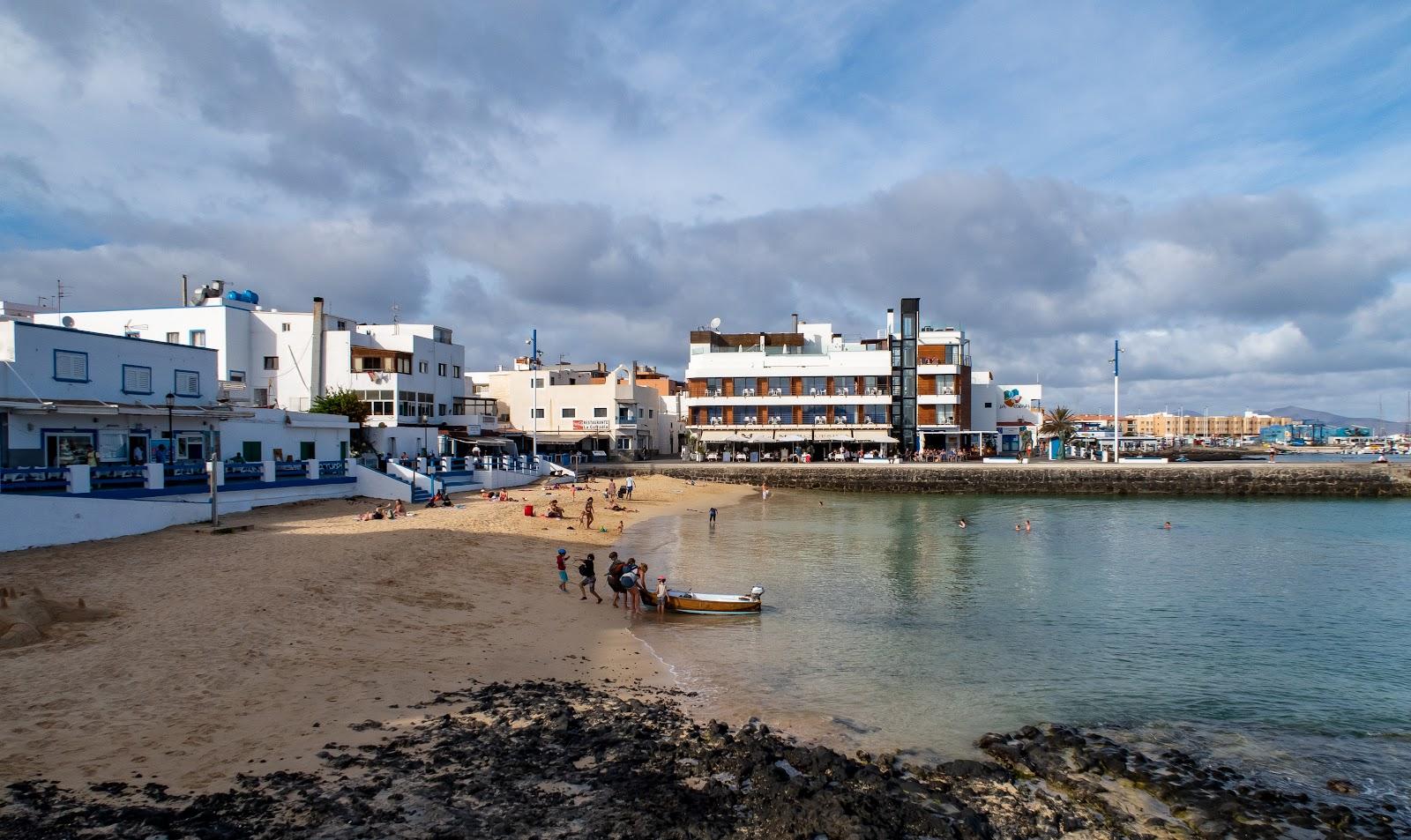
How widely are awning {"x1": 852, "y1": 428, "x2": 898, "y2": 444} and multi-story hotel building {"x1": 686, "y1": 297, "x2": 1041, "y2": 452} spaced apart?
9 centimetres

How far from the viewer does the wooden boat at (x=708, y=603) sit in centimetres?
2211

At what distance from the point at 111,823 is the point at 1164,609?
2660cm

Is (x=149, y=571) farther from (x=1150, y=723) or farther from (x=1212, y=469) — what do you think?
(x=1212, y=469)

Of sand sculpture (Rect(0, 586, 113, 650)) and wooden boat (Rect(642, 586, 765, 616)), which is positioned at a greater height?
sand sculpture (Rect(0, 586, 113, 650))

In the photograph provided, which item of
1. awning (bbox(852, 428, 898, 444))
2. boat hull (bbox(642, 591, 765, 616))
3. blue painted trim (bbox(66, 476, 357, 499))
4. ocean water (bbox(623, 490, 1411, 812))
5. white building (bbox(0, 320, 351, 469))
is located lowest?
ocean water (bbox(623, 490, 1411, 812))

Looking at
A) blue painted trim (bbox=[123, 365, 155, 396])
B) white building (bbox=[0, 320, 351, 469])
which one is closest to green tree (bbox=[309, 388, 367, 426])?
white building (bbox=[0, 320, 351, 469])

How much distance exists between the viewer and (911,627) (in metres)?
21.4

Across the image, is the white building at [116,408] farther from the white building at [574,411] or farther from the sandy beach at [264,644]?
the white building at [574,411]

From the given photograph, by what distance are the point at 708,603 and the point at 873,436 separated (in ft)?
198

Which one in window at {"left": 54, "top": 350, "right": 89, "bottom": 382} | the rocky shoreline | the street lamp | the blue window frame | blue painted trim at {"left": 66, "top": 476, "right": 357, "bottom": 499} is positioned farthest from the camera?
the blue window frame

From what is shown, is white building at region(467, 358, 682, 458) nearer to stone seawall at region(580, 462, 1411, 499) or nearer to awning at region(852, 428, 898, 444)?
stone seawall at region(580, 462, 1411, 499)

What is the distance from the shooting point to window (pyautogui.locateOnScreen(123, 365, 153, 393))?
33.8m

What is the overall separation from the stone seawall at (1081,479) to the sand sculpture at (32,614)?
52.6 m

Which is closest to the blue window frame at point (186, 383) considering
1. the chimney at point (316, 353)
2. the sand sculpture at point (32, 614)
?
the sand sculpture at point (32, 614)
